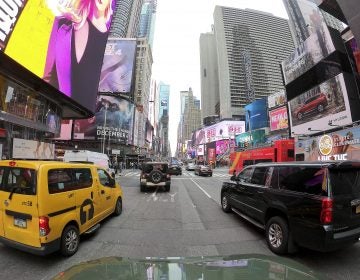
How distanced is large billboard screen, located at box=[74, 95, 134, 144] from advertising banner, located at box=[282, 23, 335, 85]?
161 ft

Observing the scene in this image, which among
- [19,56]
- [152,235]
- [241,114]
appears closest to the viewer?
[152,235]

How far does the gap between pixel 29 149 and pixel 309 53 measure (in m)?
34.1

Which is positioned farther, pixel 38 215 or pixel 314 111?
pixel 314 111

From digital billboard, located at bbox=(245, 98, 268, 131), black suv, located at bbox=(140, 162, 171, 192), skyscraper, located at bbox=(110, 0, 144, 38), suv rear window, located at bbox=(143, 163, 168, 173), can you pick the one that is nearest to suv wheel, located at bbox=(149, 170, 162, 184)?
black suv, located at bbox=(140, 162, 171, 192)

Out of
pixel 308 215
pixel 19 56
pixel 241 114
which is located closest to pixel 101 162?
pixel 19 56

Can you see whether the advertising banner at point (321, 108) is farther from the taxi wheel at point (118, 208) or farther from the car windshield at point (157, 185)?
the taxi wheel at point (118, 208)

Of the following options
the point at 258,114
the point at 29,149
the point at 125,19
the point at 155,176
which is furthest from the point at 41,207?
the point at 125,19

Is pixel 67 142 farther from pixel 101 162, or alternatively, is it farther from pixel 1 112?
pixel 1 112

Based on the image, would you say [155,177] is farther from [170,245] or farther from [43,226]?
[43,226]

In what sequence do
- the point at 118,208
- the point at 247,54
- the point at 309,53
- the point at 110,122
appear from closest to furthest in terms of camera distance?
1. the point at 118,208
2. the point at 309,53
3. the point at 110,122
4. the point at 247,54

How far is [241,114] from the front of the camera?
5753 inches

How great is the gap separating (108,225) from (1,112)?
50.4ft

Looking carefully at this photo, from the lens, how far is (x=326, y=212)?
490 cm

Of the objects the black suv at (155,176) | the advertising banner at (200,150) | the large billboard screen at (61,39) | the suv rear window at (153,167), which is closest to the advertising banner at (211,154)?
the advertising banner at (200,150)
